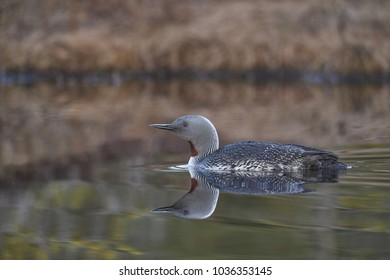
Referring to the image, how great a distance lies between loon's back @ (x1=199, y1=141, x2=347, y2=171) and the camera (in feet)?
29.9

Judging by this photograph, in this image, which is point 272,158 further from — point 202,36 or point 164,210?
point 202,36

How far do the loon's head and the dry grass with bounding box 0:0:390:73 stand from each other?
20360 mm

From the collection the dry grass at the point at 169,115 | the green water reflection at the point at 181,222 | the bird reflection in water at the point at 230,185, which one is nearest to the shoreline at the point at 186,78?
the dry grass at the point at 169,115

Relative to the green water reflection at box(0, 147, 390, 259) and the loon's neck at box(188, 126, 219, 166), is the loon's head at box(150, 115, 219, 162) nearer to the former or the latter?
the loon's neck at box(188, 126, 219, 166)

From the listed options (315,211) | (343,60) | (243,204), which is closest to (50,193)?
(243,204)

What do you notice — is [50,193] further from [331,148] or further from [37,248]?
[331,148]

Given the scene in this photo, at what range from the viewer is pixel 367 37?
30016 mm

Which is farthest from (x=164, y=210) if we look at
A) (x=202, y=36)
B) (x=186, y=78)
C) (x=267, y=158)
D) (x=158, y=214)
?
(x=186, y=78)

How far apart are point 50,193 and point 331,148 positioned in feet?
13.7

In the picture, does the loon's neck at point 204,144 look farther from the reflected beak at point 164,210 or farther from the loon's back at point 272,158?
the reflected beak at point 164,210

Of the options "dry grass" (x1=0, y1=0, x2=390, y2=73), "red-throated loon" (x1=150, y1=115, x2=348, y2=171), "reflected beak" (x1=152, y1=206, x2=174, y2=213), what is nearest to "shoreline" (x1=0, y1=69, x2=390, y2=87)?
"dry grass" (x1=0, y1=0, x2=390, y2=73)

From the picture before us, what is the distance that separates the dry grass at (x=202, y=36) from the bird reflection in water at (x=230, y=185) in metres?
20.8

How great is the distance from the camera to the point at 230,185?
868cm

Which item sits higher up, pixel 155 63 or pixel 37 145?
pixel 155 63
